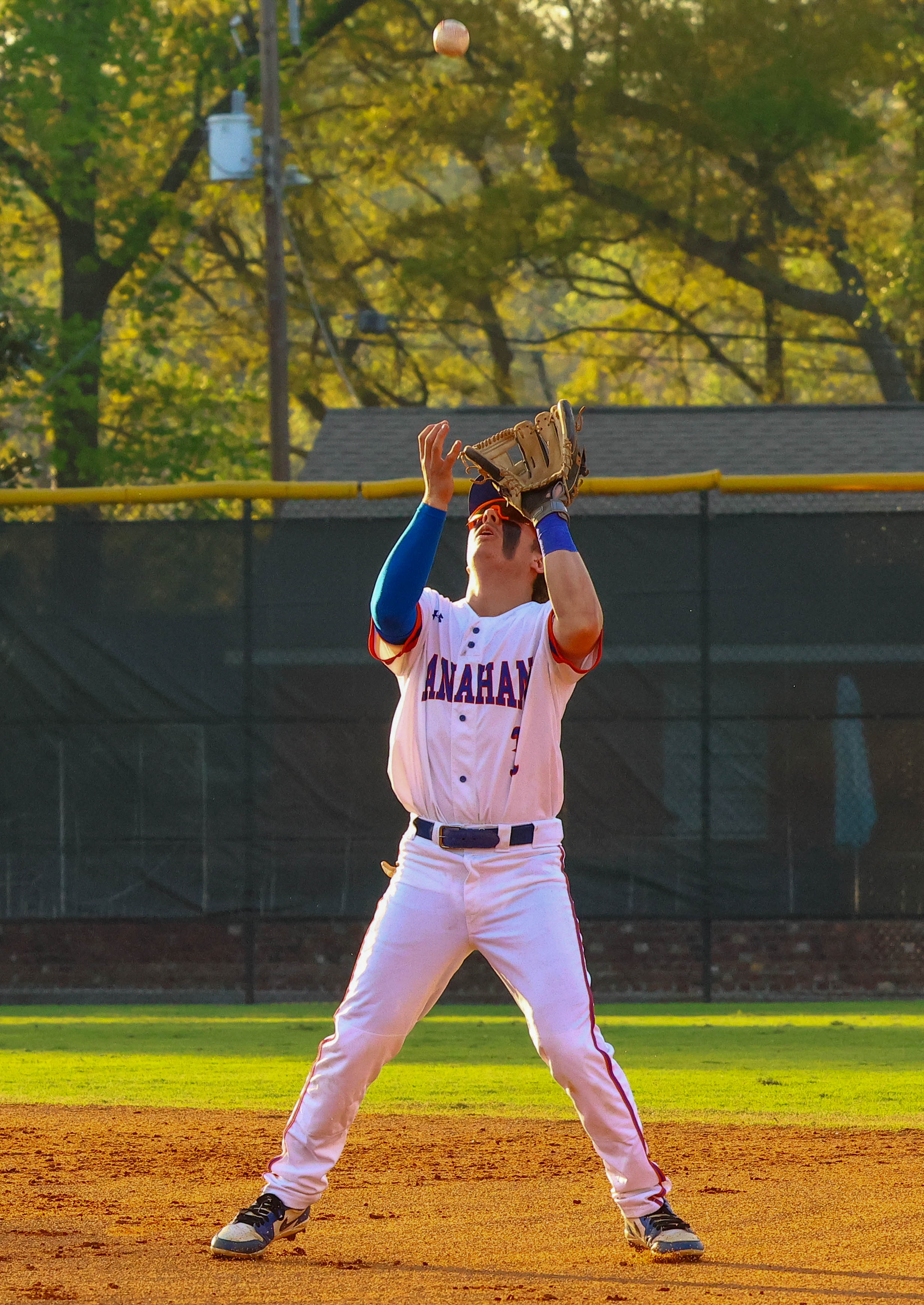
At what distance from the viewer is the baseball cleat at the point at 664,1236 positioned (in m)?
4.28

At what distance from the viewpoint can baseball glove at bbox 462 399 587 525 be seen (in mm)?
4488

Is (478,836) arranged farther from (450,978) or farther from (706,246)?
(706,246)

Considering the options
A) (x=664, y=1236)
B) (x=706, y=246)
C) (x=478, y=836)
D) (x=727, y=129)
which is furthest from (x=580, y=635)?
(x=706, y=246)

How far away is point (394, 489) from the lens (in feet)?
31.9

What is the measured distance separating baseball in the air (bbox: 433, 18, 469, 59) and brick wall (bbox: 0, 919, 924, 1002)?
646 centimetres

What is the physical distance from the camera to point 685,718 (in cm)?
955

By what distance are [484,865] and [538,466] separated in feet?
3.52

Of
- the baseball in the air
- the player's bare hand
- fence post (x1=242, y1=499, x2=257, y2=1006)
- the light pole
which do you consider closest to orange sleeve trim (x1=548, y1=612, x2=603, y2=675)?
the player's bare hand

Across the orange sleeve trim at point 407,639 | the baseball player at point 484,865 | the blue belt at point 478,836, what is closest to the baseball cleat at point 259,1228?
the baseball player at point 484,865

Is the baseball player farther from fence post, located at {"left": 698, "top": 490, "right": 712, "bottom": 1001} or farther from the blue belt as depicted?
fence post, located at {"left": 698, "top": 490, "right": 712, "bottom": 1001}

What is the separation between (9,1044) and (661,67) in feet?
66.9

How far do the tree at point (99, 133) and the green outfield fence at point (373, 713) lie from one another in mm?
14808

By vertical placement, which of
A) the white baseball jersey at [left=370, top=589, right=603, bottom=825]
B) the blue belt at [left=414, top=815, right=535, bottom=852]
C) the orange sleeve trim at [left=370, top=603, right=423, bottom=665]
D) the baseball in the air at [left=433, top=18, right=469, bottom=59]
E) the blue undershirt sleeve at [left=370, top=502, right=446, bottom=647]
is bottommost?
the blue belt at [left=414, top=815, right=535, bottom=852]

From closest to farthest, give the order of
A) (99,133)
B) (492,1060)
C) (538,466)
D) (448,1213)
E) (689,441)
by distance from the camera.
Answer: (538,466), (448,1213), (492,1060), (689,441), (99,133)
